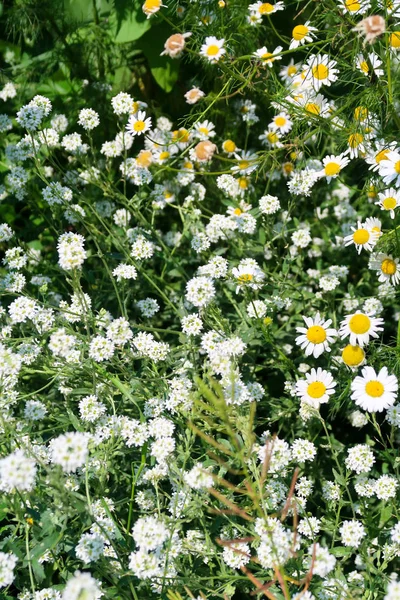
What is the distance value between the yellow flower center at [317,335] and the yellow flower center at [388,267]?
280 millimetres

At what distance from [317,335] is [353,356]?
16cm

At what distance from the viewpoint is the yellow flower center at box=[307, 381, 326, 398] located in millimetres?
2183

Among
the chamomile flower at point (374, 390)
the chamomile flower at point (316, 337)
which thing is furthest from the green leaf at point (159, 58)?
the chamomile flower at point (374, 390)

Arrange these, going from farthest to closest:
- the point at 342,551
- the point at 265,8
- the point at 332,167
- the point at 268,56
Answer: the point at 265,8
the point at 332,167
the point at 268,56
the point at 342,551

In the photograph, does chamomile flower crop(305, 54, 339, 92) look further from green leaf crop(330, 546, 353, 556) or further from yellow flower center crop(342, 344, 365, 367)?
green leaf crop(330, 546, 353, 556)

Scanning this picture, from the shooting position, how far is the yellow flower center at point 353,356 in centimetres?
217

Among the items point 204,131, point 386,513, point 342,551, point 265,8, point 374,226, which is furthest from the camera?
point 204,131

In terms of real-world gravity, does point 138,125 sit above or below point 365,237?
above

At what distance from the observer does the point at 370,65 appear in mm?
2330

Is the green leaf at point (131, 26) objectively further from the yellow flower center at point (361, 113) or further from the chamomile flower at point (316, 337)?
the chamomile flower at point (316, 337)

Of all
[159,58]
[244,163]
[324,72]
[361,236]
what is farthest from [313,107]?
[159,58]

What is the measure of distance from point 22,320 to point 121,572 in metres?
0.88

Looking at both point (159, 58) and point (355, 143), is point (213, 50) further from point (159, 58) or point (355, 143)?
point (159, 58)

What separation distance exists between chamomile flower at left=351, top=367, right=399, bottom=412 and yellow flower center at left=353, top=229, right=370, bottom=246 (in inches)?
19.9
